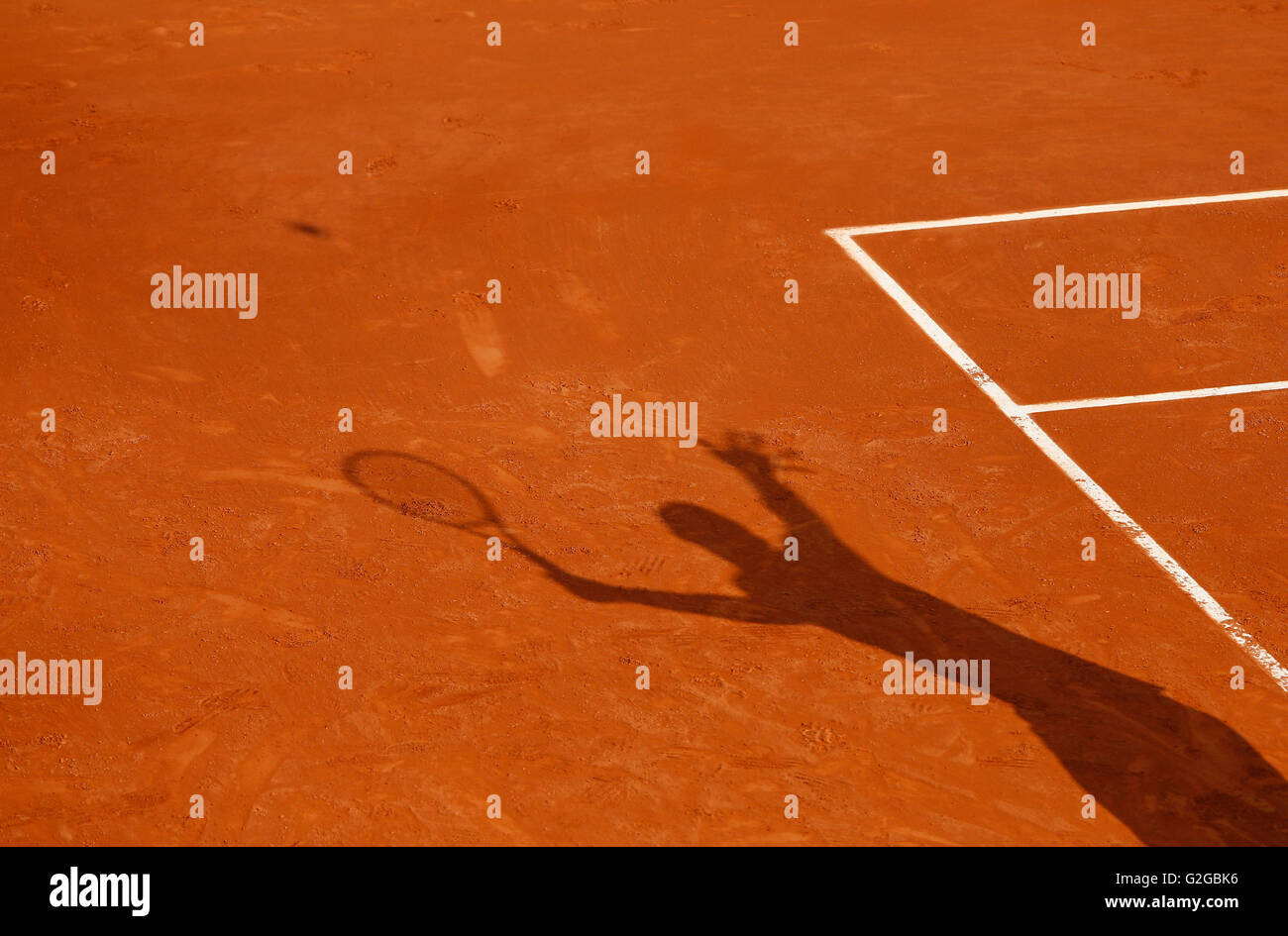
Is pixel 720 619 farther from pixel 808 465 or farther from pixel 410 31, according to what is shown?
pixel 410 31

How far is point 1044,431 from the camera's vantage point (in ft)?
30.4

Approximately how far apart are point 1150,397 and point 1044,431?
104 cm

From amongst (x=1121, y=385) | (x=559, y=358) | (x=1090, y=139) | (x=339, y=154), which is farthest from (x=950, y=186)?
(x=339, y=154)

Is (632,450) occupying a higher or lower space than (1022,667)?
higher

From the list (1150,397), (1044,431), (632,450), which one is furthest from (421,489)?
(1150,397)

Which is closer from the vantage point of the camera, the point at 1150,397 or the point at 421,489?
the point at 421,489

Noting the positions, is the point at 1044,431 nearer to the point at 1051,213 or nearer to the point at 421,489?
the point at 1051,213

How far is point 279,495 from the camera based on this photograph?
8500mm

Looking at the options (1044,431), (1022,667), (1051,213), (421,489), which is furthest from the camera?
(1051,213)

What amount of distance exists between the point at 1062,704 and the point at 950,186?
696 cm

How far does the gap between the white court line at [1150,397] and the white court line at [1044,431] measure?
19 centimetres

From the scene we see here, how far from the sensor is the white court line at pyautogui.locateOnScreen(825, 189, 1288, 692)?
7.44 meters

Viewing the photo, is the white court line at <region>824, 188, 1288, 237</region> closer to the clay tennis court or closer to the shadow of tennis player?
the clay tennis court

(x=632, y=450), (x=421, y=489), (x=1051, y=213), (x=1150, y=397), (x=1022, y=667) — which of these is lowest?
(x=1022, y=667)
